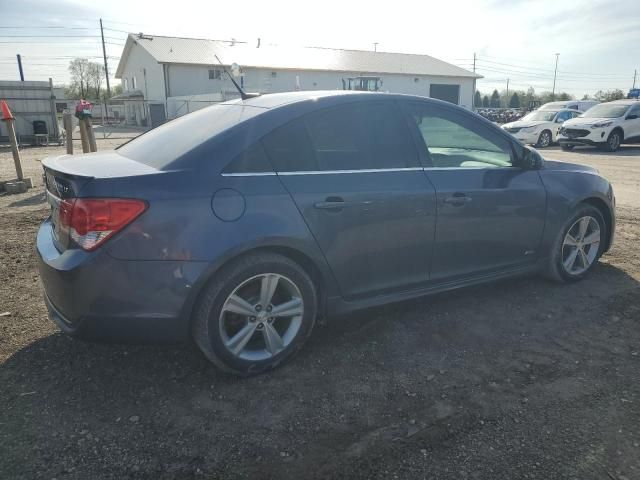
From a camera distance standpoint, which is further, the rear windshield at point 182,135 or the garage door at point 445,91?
the garage door at point 445,91

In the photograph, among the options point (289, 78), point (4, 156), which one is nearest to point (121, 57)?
point (289, 78)

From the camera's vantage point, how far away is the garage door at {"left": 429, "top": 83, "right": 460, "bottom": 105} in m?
49.2

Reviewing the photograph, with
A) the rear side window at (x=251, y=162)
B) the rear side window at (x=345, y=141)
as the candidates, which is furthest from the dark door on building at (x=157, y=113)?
the rear side window at (x=251, y=162)

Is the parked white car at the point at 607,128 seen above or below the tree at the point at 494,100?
below

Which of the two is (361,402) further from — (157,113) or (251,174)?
(157,113)

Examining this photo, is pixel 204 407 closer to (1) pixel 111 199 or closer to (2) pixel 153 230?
(2) pixel 153 230

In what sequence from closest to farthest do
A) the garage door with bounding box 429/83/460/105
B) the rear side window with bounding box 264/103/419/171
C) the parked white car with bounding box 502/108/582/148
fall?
the rear side window with bounding box 264/103/419/171 → the parked white car with bounding box 502/108/582/148 → the garage door with bounding box 429/83/460/105

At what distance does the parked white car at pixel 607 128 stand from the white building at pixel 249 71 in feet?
70.5

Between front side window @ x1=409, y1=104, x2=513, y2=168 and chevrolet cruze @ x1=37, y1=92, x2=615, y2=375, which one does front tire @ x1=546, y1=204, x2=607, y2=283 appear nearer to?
chevrolet cruze @ x1=37, y1=92, x2=615, y2=375

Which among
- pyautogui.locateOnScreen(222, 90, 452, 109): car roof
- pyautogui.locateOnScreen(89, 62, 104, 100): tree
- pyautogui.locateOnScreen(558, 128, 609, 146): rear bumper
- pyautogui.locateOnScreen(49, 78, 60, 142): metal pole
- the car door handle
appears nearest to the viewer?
pyautogui.locateOnScreen(222, 90, 452, 109): car roof

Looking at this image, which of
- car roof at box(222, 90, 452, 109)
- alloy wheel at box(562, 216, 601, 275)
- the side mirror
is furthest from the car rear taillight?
alloy wheel at box(562, 216, 601, 275)

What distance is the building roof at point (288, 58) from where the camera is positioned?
40.3 m

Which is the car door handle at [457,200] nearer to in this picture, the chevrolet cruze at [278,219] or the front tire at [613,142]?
the chevrolet cruze at [278,219]

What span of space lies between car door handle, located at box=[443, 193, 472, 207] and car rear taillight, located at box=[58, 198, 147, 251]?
2.05m
